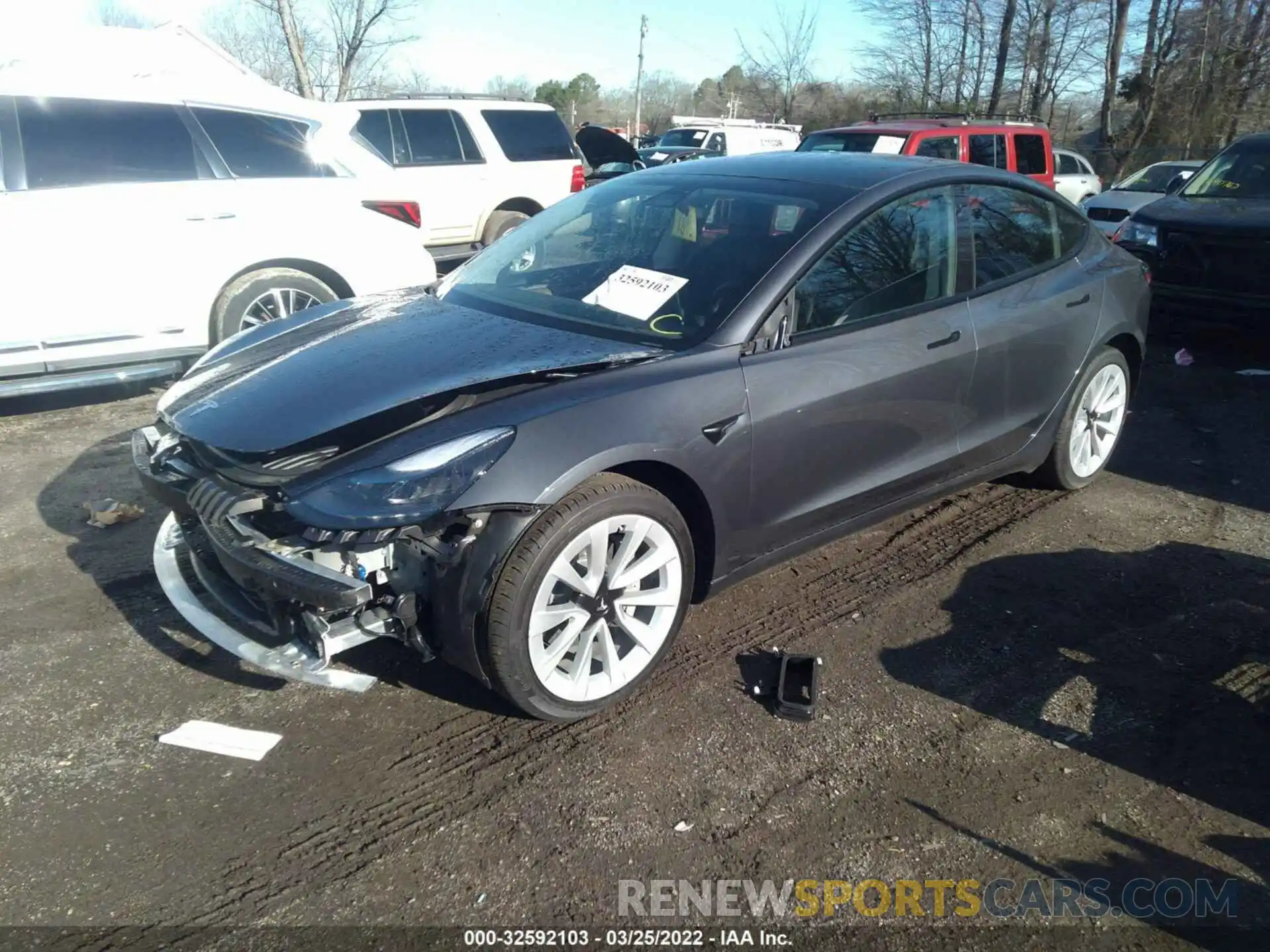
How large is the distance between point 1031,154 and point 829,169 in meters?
9.47

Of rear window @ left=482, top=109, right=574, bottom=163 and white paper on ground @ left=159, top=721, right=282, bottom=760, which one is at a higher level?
rear window @ left=482, top=109, right=574, bottom=163

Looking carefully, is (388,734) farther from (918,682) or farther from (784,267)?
(784,267)

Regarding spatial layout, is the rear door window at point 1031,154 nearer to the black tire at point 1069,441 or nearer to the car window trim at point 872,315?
the black tire at point 1069,441

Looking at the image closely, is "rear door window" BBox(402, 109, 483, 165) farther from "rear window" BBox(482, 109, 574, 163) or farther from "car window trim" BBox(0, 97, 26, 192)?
"car window trim" BBox(0, 97, 26, 192)

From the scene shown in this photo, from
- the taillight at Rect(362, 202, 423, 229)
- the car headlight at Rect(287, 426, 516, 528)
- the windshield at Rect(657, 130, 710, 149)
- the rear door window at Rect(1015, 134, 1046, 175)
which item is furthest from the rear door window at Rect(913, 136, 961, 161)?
the windshield at Rect(657, 130, 710, 149)

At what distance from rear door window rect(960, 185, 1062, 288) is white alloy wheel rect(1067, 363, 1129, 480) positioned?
714mm

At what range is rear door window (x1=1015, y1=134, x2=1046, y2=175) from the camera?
11.8m

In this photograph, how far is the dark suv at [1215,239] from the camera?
7.36m

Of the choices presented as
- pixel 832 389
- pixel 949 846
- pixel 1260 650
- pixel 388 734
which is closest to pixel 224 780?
pixel 388 734

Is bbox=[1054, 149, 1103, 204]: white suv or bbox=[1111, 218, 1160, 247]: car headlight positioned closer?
bbox=[1111, 218, 1160, 247]: car headlight

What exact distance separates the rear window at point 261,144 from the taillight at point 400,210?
0.35m

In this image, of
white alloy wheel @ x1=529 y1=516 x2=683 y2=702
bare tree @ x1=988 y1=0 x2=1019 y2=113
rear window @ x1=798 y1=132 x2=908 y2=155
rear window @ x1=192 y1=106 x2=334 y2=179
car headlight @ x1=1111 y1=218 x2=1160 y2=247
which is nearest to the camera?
white alloy wheel @ x1=529 y1=516 x2=683 y2=702

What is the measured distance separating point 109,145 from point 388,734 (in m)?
4.66

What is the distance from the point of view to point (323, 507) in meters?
2.64
